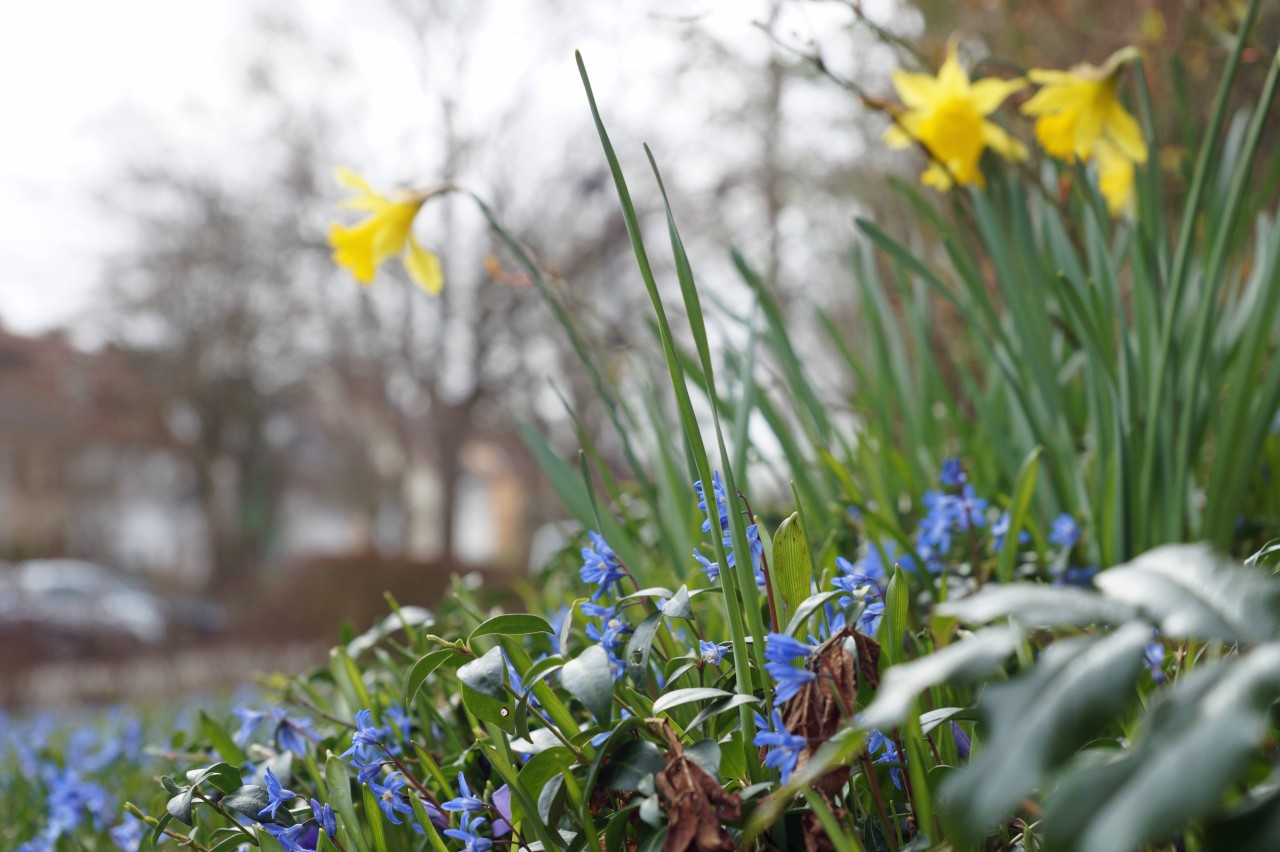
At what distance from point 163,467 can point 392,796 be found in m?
33.7

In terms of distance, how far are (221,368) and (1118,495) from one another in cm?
1988

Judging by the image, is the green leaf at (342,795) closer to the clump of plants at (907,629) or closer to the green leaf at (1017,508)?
the clump of plants at (907,629)

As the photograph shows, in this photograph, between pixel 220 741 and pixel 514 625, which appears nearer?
pixel 514 625

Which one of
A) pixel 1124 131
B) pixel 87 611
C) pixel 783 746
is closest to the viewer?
pixel 783 746

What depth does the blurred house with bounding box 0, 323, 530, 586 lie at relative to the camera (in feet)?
65.8

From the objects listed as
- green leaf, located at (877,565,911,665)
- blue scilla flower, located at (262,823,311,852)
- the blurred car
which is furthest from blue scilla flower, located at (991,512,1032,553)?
the blurred car

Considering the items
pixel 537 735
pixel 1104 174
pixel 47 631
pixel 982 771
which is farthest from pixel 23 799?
pixel 47 631

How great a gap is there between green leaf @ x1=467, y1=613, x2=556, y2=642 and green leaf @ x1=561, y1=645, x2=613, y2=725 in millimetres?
88

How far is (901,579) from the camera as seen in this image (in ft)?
2.52

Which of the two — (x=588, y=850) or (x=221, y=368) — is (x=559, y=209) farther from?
(x=588, y=850)

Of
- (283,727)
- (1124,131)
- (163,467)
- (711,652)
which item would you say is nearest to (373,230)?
(283,727)

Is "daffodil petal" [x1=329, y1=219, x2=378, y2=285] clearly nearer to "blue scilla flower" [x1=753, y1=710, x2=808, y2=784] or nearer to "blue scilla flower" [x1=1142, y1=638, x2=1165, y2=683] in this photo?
"blue scilla flower" [x1=753, y1=710, x2=808, y2=784]

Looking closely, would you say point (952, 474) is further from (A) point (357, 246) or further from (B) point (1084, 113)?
(A) point (357, 246)

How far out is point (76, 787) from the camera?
4.65ft
